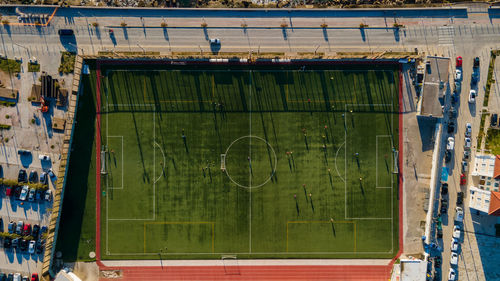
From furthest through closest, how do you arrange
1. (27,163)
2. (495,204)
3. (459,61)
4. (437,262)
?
(437,262) → (459,61) → (27,163) → (495,204)

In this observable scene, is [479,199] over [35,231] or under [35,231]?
over

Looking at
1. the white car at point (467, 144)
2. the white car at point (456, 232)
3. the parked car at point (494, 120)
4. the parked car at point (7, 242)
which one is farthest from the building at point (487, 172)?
the parked car at point (7, 242)

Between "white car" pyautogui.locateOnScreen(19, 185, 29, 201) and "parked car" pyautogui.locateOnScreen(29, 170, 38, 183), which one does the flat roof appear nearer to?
"parked car" pyautogui.locateOnScreen(29, 170, 38, 183)

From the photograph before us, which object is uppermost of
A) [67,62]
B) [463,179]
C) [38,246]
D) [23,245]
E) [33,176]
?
[67,62]

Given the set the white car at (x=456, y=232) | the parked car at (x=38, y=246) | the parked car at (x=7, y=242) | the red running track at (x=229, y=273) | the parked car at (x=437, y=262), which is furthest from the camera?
the parked car at (x=437, y=262)

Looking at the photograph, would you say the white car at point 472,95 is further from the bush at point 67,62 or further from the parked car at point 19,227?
the parked car at point 19,227

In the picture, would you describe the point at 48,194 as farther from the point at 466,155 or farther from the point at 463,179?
the point at 466,155

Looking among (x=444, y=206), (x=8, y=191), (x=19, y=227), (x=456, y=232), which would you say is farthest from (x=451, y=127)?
(x=8, y=191)
